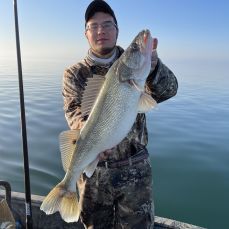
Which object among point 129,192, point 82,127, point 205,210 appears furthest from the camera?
point 205,210

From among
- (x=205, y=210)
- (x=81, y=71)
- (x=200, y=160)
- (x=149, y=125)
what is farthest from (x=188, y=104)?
(x=81, y=71)

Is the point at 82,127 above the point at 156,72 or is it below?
below

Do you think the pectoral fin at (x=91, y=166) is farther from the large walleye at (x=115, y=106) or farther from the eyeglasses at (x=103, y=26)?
the eyeglasses at (x=103, y=26)

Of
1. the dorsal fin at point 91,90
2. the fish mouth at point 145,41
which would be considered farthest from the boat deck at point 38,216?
the fish mouth at point 145,41

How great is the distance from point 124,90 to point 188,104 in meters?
18.8

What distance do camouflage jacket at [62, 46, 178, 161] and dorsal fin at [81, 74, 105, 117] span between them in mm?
308

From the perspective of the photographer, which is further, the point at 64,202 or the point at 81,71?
the point at 81,71

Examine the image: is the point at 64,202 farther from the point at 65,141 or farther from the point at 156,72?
the point at 156,72

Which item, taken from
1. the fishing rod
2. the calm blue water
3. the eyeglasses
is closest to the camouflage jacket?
the eyeglasses

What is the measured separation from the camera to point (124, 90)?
3.59 m

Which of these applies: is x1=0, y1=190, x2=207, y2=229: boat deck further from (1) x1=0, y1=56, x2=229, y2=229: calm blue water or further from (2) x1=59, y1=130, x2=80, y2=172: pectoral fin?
(1) x1=0, y1=56, x2=229, y2=229: calm blue water

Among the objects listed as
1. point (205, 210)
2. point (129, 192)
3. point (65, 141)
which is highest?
point (65, 141)

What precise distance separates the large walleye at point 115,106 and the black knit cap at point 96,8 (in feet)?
4.41

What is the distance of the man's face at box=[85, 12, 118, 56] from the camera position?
181 inches
